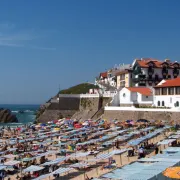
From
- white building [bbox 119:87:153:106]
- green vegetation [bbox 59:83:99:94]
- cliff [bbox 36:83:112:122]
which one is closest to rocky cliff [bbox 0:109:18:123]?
green vegetation [bbox 59:83:99:94]

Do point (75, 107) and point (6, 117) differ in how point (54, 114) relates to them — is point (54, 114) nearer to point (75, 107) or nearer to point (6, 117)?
point (75, 107)

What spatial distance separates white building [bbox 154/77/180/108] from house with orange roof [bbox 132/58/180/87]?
13035 mm

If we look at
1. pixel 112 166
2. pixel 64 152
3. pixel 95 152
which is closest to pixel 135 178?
pixel 112 166

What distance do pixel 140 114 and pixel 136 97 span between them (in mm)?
6263

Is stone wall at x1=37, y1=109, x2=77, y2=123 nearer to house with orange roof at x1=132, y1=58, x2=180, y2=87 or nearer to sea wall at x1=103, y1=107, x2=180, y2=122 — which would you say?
sea wall at x1=103, y1=107, x2=180, y2=122

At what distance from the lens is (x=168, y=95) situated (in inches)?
1858

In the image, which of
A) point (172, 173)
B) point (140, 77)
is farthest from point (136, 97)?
point (172, 173)

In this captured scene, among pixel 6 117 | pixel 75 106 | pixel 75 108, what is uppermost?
pixel 75 106

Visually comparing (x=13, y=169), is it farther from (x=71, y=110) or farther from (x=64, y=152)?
(x=71, y=110)

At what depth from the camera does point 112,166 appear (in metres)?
21.0

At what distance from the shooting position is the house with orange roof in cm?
6234

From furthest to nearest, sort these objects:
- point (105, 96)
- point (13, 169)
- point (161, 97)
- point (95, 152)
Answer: point (105, 96)
point (161, 97)
point (95, 152)
point (13, 169)

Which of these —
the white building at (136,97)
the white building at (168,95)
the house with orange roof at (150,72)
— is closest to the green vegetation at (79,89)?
the house with orange roof at (150,72)

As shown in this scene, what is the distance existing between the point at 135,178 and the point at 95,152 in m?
11.4
